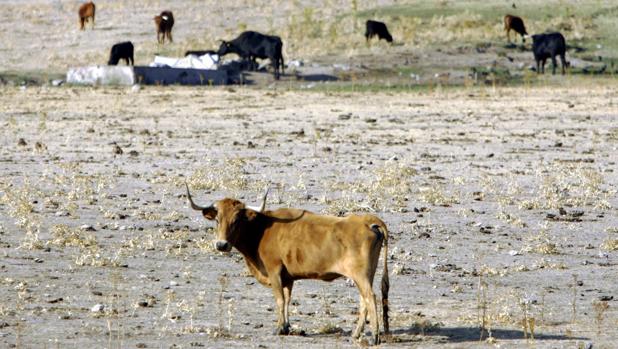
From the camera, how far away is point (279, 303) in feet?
35.4

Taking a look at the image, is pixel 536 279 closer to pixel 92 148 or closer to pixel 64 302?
pixel 64 302

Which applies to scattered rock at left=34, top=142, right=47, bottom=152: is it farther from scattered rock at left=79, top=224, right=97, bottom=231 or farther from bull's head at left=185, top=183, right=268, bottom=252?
bull's head at left=185, top=183, right=268, bottom=252

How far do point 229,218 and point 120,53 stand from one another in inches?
1337

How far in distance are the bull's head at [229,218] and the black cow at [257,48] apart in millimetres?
29708

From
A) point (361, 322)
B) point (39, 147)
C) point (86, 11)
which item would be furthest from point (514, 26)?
point (361, 322)

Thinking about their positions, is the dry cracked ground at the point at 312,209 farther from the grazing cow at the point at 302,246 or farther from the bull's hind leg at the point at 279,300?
the grazing cow at the point at 302,246

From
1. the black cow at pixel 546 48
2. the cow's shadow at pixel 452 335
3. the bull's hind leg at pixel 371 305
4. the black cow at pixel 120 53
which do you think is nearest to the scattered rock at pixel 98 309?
the cow's shadow at pixel 452 335

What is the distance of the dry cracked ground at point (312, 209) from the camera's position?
1116cm

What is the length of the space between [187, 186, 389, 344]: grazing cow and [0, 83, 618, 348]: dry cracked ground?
0.35m

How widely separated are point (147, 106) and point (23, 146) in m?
7.63

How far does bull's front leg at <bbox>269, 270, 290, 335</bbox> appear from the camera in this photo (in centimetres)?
1073

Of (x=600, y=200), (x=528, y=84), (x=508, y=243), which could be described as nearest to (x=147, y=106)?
(x=528, y=84)

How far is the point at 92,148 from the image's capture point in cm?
2292

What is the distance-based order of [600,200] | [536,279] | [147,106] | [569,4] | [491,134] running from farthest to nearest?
[569,4], [147,106], [491,134], [600,200], [536,279]
